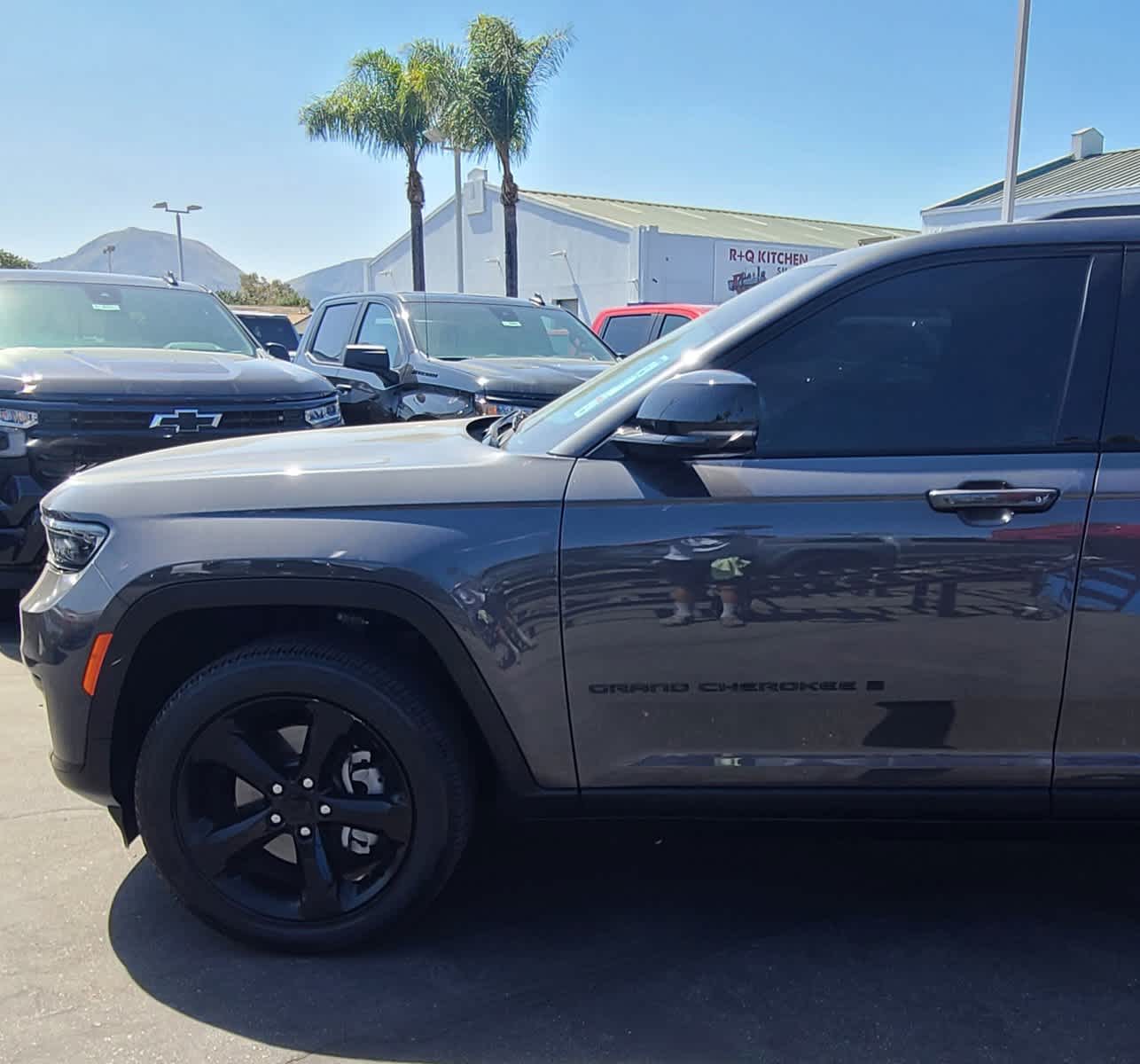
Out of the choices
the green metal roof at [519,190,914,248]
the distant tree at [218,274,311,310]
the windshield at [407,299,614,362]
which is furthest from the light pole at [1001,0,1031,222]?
the distant tree at [218,274,311,310]

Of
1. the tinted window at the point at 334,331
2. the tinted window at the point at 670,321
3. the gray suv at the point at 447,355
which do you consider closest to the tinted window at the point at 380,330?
the gray suv at the point at 447,355

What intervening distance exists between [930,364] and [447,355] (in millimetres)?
5328

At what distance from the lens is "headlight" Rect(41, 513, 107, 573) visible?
2566 mm

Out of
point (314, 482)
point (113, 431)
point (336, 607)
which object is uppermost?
point (314, 482)

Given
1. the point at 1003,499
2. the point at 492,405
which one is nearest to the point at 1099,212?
the point at 1003,499

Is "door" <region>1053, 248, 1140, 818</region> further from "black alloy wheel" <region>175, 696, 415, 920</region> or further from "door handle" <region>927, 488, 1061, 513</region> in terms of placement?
"black alloy wheel" <region>175, 696, 415, 920</region>

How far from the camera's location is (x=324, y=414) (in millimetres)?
5945

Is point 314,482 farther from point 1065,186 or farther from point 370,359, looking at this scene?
point 1065,186

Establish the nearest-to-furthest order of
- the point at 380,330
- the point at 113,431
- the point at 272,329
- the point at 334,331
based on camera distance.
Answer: the point at 113,431
the point at 380,330
the point at 334,331
the point at 272,329

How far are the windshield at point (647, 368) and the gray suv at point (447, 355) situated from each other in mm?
3547

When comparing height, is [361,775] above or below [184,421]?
below

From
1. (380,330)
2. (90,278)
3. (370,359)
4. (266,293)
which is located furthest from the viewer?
(266,293)

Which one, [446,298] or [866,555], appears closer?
[866,555]

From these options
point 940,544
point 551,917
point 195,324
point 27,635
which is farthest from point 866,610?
point 195,324
